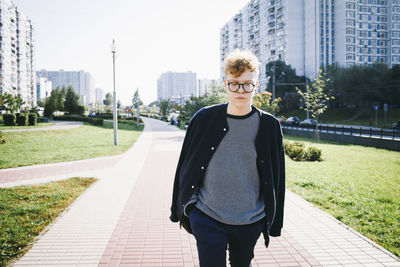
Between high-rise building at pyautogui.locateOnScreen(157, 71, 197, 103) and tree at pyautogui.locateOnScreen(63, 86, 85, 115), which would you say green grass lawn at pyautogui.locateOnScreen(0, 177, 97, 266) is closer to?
tree at pyautogui.locateOnScreen(63, 86, 85, 115)

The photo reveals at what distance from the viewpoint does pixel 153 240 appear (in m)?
4.33

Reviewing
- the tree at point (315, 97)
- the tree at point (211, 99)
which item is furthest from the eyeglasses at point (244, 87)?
the tree at point (211, 99)

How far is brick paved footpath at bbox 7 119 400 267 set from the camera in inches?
145

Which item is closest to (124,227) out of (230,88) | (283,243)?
(283,243)

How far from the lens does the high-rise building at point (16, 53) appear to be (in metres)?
78.3

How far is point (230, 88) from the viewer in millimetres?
2164

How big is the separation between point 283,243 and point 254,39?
82604mm

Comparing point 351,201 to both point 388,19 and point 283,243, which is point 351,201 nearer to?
point 283,243

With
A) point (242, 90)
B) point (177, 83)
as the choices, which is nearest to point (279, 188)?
point (242, 90)

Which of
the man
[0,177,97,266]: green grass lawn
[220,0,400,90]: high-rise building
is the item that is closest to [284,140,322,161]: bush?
[0,177,97,266]: green grass lawn

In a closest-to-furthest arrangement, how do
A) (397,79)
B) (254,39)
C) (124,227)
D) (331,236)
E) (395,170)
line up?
(331,236) < (124,227) < (395,170) < (397,79) < (254,39)

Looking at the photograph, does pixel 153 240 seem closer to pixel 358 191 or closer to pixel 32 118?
pixel 358 191

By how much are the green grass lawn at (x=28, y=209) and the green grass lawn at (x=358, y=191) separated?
4848 millimetres

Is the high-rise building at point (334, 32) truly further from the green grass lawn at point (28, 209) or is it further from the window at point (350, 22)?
the green grass lawn at point (28, 209)
